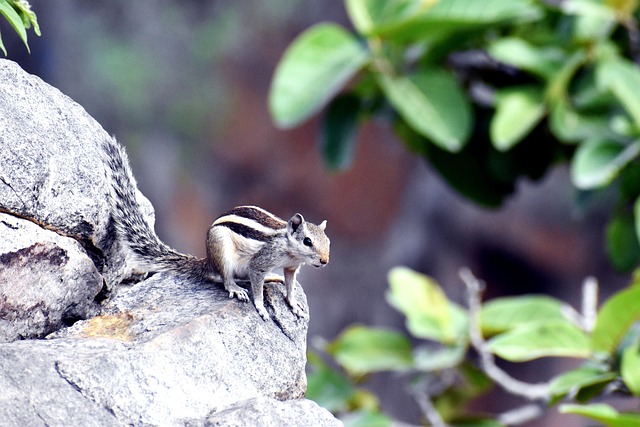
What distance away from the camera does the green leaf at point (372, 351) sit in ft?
14.9

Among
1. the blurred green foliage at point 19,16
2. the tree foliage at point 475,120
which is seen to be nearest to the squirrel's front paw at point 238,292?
the blurred green foliage at point 19,16

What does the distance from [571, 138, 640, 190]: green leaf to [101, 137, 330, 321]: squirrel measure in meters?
1.80

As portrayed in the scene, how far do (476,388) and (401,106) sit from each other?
1497 mm

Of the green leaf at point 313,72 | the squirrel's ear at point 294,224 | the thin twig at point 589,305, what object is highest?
the green leaf at point 313,72

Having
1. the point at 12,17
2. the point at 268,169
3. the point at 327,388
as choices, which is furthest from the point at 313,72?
the point at 268,169

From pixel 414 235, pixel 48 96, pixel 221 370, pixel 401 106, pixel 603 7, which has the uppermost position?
pixel 414 235

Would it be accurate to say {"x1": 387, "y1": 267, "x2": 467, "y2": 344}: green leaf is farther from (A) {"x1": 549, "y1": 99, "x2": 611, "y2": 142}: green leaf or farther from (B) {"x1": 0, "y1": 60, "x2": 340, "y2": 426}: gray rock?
(B) {"x1": 0, "y1": 60, "x2": 340, "y2": 426}: gray rock

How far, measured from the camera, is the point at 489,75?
17.1 feet

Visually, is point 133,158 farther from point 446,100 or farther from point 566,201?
point 446,100

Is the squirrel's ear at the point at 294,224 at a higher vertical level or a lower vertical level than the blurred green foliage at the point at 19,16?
higher

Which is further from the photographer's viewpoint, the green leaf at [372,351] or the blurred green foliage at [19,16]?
the green leaf at [372,351]

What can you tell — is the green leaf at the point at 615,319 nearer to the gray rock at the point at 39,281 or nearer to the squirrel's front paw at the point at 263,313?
the squirrel's front paw at the point at 263,313

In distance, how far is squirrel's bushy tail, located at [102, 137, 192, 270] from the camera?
2.55 metres

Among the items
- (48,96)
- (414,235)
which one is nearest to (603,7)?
(48,96)
